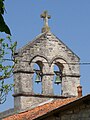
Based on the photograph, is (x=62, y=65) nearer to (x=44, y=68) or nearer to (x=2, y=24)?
(x=44, y=68)

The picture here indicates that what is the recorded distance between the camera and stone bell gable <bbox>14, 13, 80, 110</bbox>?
17203 millimetres

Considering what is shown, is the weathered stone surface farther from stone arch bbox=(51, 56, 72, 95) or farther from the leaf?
the leaf

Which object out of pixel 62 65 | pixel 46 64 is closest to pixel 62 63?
pixel 62 65

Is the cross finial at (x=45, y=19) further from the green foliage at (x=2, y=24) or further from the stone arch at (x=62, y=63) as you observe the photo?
the green foliage at (x=2, y=24)

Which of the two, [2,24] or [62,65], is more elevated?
[62,65]

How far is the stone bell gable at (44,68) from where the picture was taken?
17.2m

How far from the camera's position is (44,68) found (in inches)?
691

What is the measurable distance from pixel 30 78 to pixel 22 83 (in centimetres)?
37

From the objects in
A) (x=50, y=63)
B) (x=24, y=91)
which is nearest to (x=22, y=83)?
(x=24, y=91)

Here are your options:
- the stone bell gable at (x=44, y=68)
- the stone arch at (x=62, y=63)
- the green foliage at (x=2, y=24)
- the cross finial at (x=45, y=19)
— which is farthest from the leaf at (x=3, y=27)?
the cross finial at (x=45, y=19)

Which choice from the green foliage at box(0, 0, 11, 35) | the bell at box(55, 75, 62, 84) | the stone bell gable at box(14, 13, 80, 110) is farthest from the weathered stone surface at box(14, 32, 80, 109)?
the green foliage at box(0, 0, 11, 35)

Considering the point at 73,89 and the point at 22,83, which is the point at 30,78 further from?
the point at 73,89

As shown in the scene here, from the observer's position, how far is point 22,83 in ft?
56.5

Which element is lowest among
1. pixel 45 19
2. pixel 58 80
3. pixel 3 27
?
pixel 3 27
